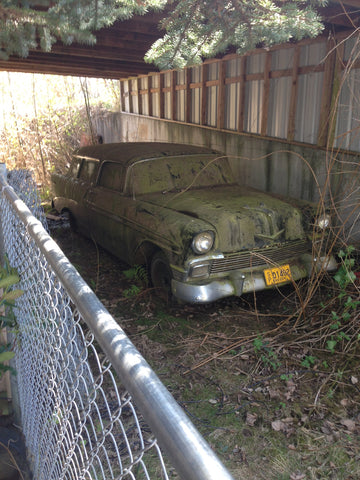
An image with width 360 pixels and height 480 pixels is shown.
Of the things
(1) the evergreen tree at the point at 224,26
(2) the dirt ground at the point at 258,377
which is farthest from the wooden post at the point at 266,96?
(1) the evergreen tree at the point at 224,26

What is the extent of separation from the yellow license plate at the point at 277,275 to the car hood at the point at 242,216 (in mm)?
286

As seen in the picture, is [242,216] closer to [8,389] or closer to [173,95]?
[8,389]

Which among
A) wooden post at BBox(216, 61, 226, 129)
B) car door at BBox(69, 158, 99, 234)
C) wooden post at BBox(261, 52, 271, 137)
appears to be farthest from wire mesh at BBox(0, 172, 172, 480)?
wooden post at BBox(216, 61, 226, 129)

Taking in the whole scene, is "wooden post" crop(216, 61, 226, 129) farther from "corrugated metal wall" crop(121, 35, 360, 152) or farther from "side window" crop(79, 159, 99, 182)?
"side window" crop(79, 159, 99, 182)

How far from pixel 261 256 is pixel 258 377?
124 centimetres

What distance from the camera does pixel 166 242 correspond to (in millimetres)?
4188

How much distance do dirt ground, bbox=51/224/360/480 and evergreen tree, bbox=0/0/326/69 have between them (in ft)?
8.18

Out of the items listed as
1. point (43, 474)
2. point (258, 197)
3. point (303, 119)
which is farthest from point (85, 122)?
point (43, 474)

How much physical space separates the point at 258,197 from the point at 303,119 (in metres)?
2.51

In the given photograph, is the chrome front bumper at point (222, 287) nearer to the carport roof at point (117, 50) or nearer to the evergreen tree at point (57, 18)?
the evergreen tree at point (57, 18)

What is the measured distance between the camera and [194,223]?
13.1 ft

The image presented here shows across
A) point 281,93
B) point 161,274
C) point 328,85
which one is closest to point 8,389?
point 161,274

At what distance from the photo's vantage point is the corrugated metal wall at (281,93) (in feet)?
18.6

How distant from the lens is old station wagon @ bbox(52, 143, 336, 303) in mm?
4012
